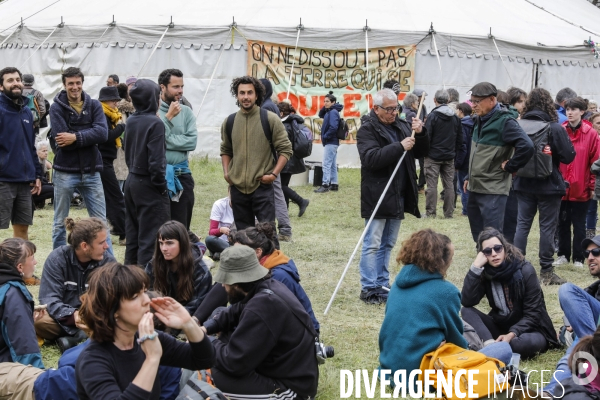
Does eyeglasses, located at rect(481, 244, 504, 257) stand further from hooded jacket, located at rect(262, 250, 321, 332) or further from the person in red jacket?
the person in red jacket

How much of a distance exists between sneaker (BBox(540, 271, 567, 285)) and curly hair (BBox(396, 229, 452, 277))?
3.22m

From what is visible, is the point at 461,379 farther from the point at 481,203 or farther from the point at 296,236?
the point at 296,236

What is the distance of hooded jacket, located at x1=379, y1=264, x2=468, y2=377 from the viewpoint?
16.2 ft

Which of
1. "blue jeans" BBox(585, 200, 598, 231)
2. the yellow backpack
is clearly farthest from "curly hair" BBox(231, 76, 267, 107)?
"blue jeans" BBox(585, 200, 598, 231)

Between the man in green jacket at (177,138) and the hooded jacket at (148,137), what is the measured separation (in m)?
0.60

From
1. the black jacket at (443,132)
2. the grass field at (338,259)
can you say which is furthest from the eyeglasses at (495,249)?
the black jacket at (443,132)

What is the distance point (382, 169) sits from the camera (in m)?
7.09

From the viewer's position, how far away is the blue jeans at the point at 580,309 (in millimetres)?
5391

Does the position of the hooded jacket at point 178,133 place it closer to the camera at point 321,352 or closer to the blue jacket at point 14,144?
the blue jacket at point 14,144

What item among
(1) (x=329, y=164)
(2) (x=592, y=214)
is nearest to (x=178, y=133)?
(2) (x=592, y=214)

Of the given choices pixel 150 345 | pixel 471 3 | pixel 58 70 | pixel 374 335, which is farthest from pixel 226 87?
pixel 150 345

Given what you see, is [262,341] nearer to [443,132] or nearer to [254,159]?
[254,159]

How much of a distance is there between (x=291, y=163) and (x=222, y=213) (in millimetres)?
3143

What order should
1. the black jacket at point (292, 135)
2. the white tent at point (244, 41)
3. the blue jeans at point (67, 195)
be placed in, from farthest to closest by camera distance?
1. the white tent at point (244, 41)
2. the black jacket at point (292, 135)
3. the blue jeans at point (67, 195)
